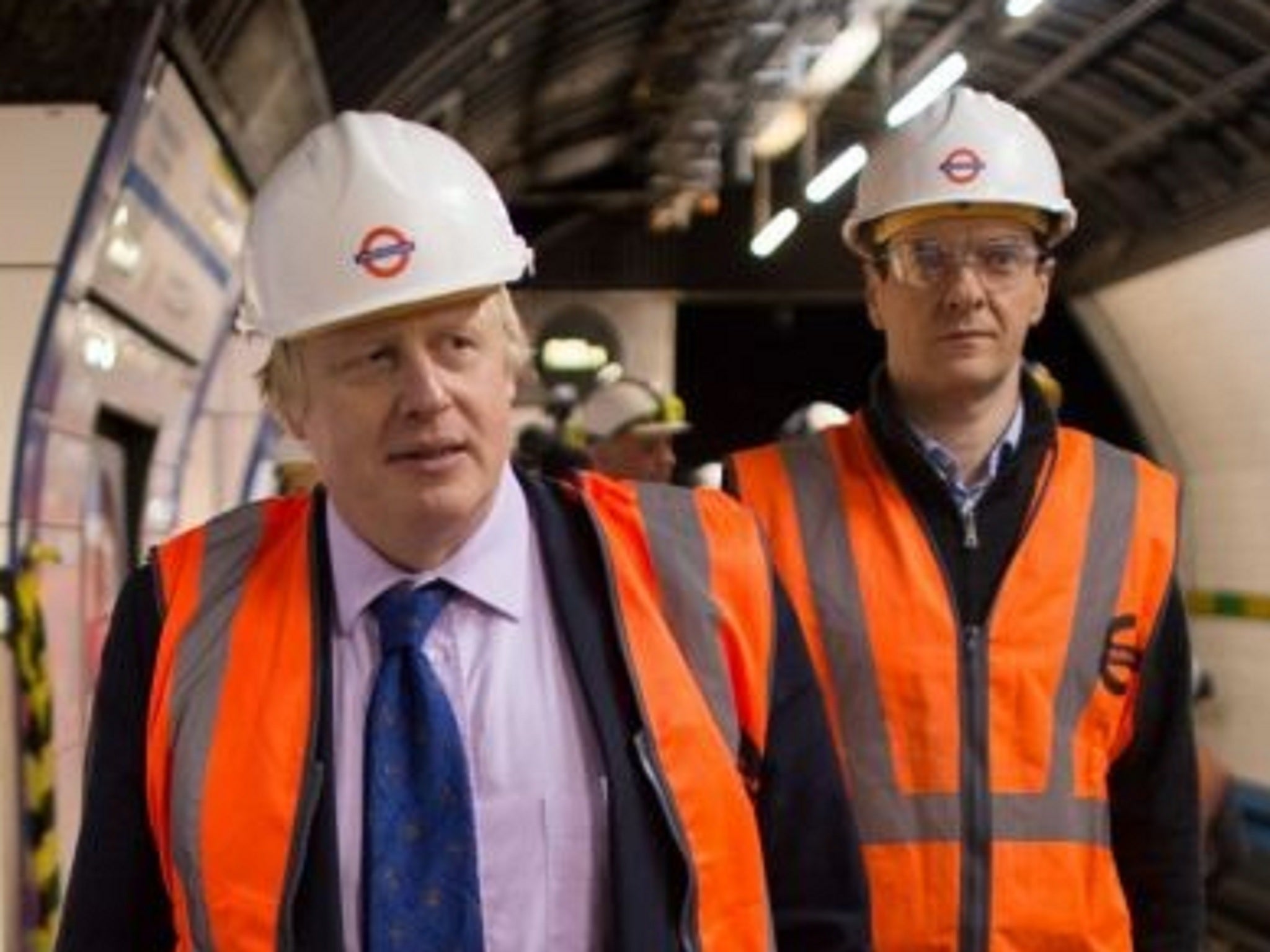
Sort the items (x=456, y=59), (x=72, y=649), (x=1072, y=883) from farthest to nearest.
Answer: (x=456, y=59) < (x=72, y=649) < (x=1072, y=883)

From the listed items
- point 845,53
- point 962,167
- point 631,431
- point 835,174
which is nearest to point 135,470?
point 631,431

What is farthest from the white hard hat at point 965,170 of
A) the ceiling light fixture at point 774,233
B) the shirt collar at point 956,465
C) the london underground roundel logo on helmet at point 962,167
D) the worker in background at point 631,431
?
the ceiling light fixture at point 774,233

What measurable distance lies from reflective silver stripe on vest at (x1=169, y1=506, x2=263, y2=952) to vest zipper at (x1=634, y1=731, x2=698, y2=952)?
459 mm

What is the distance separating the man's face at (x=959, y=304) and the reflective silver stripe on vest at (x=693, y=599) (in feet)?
2.51

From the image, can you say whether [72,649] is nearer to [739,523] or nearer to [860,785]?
[860,785]

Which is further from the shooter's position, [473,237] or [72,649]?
[72,649]

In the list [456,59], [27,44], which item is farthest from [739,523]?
[456,59]

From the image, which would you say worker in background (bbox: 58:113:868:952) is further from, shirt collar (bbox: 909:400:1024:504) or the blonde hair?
shirt collar (bbox: 909:400:1024:504)

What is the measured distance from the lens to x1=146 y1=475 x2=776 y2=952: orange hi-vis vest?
1.97 m

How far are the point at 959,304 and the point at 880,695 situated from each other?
57 centimetres

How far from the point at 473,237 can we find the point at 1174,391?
9.89 meters

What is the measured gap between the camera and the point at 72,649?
4.63 metres

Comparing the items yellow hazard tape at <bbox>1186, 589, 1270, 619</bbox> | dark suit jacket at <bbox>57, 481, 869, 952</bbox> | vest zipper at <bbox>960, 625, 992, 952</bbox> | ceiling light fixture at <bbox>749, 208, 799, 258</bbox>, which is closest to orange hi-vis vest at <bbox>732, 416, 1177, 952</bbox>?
vest zipper at <bbox>960, 625, 992, 952</bbox>

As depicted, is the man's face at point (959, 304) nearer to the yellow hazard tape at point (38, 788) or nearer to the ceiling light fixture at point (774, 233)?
the yellow hazard tape at point (38, 788)
